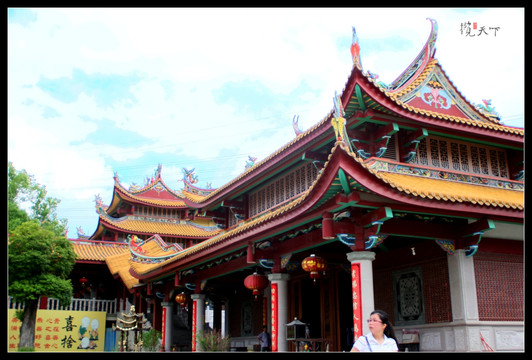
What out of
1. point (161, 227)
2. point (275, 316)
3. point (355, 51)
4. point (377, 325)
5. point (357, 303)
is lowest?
point (377, 325)

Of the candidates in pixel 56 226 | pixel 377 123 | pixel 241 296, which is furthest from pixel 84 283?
pixel 377 123

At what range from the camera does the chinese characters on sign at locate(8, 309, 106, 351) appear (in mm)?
21953

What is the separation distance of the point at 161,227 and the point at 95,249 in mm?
6968

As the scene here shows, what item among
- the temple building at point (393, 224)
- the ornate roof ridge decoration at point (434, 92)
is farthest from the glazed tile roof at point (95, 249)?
the ornate roof ridge decoration at point (434, 92)

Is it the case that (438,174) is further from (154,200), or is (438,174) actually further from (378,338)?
(154,200)

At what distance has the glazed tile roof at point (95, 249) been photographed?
28.1 m

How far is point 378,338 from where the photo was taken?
4961 millimetres

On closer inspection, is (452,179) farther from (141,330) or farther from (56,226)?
(56,226)

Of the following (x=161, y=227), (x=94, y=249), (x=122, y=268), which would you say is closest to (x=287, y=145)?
(x=122, y=268)

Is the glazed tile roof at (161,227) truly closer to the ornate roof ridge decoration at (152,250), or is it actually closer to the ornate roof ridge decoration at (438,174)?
the ornate roof ridge decoration at (152,250)

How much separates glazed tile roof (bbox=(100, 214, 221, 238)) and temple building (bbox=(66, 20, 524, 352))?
17782mm

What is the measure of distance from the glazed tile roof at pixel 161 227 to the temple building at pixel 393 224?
17.8 metres

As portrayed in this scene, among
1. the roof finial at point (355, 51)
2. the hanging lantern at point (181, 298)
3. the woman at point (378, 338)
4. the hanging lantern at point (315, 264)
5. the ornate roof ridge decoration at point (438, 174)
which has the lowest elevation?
the woman at point (378, 338)

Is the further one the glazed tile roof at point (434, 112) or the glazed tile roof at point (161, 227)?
the glazed tile roof at point (161, 227)
